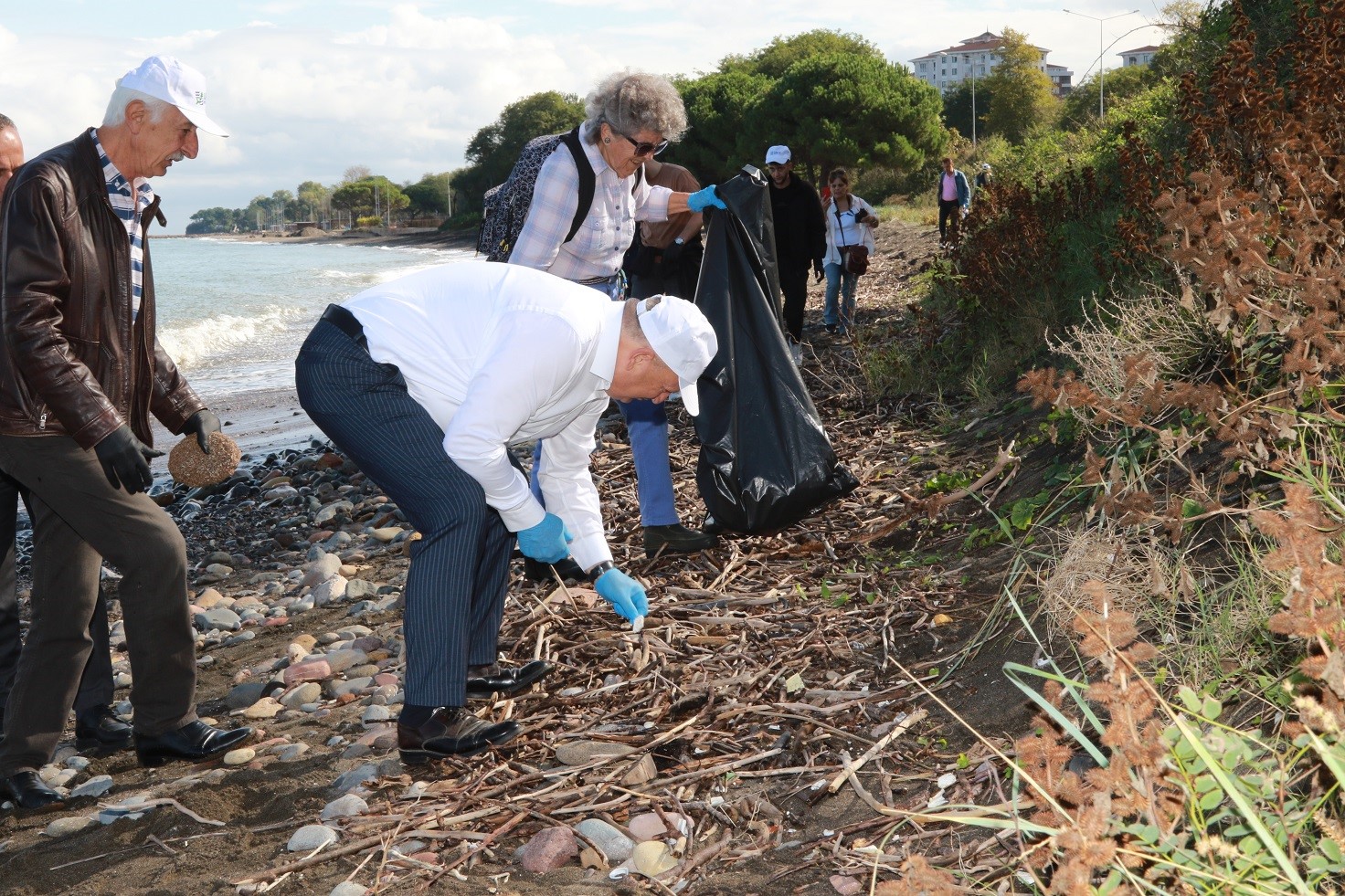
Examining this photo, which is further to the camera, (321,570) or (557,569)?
(321,570)

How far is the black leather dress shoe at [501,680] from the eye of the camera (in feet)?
12.5

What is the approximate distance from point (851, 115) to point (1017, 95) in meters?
17.7

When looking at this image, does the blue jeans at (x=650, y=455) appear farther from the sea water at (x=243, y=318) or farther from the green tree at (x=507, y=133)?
the green tree at (x=507, y=133)

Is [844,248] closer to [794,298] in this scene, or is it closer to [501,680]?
[794,298]

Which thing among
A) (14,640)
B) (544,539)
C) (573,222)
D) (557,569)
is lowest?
(557,569)

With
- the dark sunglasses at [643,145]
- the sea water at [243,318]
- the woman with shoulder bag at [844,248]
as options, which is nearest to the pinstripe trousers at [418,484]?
the dark sunglasses at [643,145]

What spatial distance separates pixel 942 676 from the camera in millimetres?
3361

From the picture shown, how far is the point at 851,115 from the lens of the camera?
4281 centimetres

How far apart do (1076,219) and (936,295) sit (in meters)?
2.90

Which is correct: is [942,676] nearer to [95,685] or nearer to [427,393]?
[427,393]

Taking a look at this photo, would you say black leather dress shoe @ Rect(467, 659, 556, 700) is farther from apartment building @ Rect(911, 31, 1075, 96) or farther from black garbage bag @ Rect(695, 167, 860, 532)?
apartment building @ Rect(911, 31, 1075, 96)

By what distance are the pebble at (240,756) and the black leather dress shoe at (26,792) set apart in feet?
1.55

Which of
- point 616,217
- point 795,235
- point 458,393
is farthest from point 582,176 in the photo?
point 795,235

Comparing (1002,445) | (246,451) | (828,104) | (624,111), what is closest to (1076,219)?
(1002,445)
